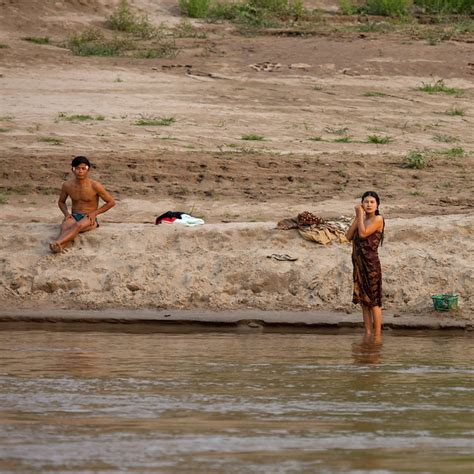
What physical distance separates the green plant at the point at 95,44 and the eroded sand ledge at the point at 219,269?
7.86 meters

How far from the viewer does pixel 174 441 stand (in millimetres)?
7543

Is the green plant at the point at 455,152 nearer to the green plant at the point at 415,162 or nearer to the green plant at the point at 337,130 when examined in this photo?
the green plant at the point at 415,162

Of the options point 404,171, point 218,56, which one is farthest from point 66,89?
point 404,171

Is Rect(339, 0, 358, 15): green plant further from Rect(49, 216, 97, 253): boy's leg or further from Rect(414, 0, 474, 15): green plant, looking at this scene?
Rect(49, 216, 97, 253): boy's leg

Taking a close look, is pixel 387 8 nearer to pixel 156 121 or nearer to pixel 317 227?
pixel 156 121

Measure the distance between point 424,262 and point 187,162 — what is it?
4007 mm

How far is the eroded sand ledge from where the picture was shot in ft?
42.5

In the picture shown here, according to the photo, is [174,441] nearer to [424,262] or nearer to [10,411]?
[10,411]

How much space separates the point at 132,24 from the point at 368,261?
11759 mm

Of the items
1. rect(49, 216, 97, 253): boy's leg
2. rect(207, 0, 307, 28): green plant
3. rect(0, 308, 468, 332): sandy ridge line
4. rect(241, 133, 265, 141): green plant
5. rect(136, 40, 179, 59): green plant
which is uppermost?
rect(207, 0, 307, 28): green plant

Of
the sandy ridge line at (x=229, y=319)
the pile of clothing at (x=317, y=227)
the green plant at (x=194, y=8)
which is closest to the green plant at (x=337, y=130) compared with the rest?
the pile of clothing at (x=317, y=227)

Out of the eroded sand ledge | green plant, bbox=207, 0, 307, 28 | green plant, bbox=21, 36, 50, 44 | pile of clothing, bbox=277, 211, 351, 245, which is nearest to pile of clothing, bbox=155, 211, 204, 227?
the eroded sand ledge

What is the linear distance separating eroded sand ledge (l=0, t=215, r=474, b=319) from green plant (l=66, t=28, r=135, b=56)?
25.8ft

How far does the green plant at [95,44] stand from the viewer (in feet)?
69.2
